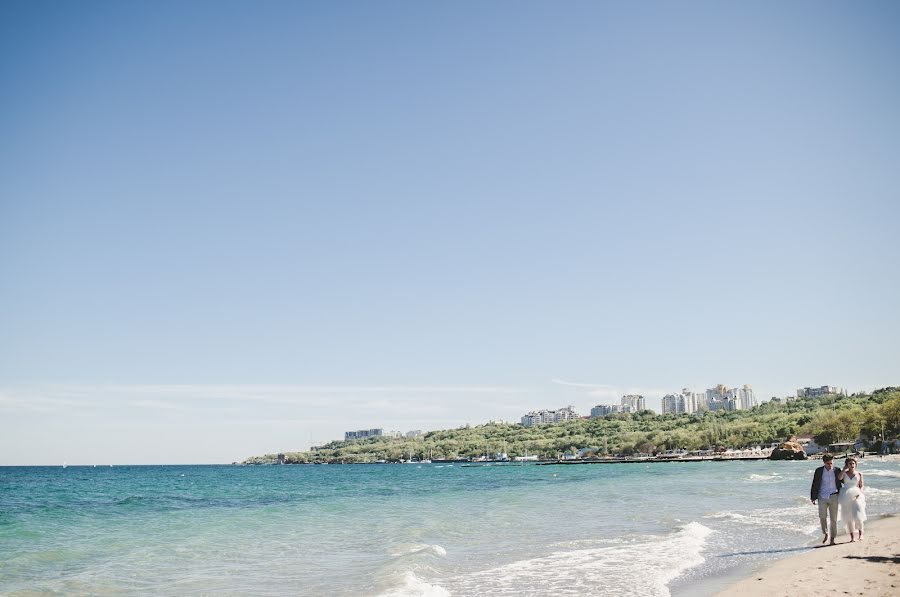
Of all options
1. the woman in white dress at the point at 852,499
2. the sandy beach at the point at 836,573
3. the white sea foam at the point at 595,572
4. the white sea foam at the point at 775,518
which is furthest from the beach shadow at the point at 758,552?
the white sea foam at the point at 775,518

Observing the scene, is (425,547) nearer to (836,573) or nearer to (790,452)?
(836,573)

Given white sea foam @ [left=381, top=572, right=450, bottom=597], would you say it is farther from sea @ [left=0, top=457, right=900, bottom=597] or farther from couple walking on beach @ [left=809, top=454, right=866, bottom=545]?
couple walking on beach @ [left=809, top=454, right=866, bottom=545]

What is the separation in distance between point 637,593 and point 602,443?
579 feet

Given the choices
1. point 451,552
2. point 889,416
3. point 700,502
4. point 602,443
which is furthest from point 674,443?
point 451,552

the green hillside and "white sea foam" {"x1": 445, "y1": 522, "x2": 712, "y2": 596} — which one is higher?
"white sea foam" {"x1": 445, "y1": 522, "x2": 712, "y2": 596}

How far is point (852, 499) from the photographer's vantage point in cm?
1386

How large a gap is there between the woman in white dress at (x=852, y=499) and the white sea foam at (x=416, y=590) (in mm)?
8935

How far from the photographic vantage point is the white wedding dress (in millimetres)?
13680

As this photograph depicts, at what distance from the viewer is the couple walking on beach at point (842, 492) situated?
44.9 ft

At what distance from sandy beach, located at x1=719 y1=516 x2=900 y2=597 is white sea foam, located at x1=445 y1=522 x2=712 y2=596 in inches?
66.4

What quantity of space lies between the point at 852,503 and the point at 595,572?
19.3 feet

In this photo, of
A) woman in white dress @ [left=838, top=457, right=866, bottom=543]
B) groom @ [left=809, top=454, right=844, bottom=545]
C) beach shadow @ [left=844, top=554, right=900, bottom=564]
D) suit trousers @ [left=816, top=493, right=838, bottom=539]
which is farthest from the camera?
suit trousers @ [left=816, top=493, right=838, bottom=539]

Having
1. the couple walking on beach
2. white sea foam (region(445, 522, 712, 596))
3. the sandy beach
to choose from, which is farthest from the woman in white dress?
white sea foam (region(445, 522, 712, 596))

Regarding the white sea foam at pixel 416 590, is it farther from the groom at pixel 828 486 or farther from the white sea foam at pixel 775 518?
the white sea foam at pixel 775 518
